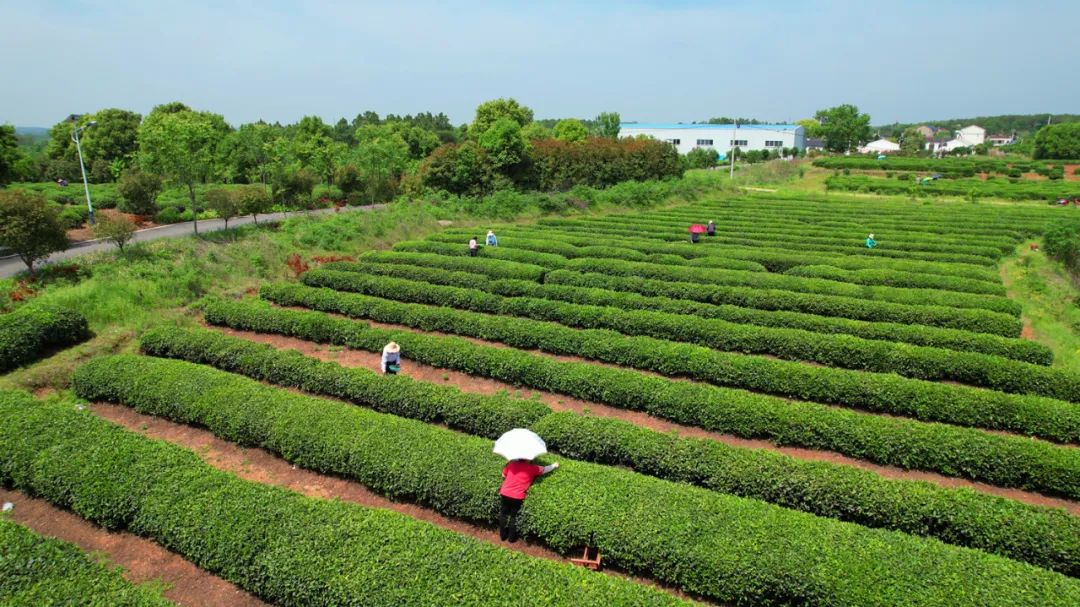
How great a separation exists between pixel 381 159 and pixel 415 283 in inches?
1013

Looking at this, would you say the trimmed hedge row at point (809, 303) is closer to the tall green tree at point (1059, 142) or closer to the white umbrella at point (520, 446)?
the white umbrella at point (520, 446)

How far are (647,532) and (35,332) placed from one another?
1676cm

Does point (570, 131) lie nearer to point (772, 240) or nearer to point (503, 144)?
point (503, 144)

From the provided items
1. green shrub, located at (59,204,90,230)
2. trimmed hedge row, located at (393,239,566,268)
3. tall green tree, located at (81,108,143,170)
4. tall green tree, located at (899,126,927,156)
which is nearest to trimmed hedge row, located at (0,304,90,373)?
trimmed hedge row, located at (393,239,566,268)

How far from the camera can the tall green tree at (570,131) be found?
72.9m

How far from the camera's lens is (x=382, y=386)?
12703 millimetres

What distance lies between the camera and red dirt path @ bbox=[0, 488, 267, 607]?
7746 mm

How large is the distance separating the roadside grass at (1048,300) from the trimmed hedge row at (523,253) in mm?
9168

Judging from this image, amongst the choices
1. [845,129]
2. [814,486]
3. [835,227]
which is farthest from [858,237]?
[845,129]

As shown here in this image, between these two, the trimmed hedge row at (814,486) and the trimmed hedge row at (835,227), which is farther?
the trimmed hedge row at (835,227)

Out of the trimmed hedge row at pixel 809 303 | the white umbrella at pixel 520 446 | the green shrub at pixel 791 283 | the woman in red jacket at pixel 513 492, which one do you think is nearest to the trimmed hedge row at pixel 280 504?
the woman in red jacket at pixel 513 492

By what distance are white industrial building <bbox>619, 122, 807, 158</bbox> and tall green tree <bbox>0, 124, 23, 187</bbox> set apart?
84.3 m

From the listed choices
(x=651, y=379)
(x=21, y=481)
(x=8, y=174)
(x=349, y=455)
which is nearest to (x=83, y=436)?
(x=21, y=481)

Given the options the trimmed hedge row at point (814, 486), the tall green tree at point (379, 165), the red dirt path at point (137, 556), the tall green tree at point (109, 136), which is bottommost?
the red dirt path at point (137, 556)
